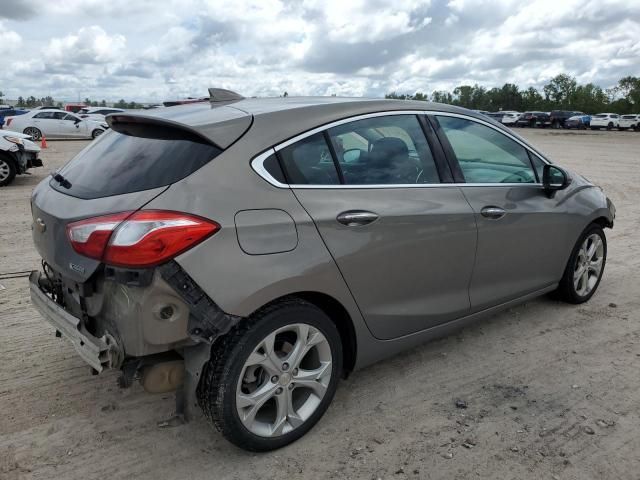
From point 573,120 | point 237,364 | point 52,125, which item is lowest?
point 237,364

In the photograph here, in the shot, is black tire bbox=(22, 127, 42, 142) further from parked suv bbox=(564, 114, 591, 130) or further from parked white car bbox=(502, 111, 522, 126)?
parked white car bbox=(502, 111, 522, 126)

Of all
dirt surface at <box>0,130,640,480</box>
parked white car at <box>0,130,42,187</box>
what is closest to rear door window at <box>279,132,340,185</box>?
dirt surface at <box>0,130,640,480</box>

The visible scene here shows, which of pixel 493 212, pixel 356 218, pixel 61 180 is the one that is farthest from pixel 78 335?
pixel 493 212

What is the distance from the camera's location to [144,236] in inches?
91.0

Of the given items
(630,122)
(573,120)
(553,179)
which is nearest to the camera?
(553,179)

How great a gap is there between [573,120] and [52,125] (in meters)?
41.1

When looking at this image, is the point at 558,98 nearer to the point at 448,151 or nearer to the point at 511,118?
the point at 511,118

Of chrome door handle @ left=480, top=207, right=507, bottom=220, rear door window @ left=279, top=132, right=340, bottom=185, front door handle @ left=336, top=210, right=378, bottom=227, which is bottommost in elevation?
chrome door handle @ left=480, top=207, right=507, bottom=220

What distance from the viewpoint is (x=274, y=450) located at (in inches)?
110

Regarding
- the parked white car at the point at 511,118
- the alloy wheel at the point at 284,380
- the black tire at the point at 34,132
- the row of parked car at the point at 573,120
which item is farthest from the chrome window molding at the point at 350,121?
the parked white car at the point at 511,118

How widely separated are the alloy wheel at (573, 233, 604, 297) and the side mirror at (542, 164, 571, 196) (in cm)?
73

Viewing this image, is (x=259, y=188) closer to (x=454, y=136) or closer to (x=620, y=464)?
(x=454, y=136)

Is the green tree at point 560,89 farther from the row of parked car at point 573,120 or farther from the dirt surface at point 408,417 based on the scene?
the dirt surface at point 408,417

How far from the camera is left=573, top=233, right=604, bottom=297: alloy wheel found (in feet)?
15.1
